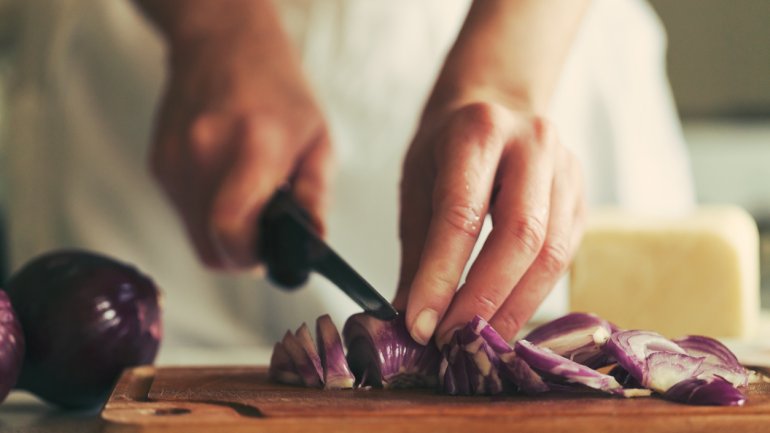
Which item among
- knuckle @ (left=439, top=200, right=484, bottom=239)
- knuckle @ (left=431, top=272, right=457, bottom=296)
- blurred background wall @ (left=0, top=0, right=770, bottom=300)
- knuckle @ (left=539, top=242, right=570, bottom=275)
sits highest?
blurred background wall @ (left=0, top=0, right=770, bottom=300)

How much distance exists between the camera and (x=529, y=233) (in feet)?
3.00

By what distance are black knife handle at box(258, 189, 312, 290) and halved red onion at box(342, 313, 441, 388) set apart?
388mm

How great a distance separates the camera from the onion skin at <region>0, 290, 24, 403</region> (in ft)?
2.73

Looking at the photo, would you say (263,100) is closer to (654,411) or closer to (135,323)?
(135,323)

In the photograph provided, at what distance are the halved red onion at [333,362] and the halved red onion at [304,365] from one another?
0.04ft

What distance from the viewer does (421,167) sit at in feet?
3.51

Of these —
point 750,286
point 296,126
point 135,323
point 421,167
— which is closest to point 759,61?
point 750,286

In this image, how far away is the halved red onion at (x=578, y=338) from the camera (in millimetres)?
872

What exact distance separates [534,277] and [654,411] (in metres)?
0.25

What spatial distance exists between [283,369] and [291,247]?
1.46 ft

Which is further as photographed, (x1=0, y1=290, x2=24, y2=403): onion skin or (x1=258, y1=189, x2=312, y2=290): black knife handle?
(x1=258, y1=189, x2=312, y2=290): black knife handle

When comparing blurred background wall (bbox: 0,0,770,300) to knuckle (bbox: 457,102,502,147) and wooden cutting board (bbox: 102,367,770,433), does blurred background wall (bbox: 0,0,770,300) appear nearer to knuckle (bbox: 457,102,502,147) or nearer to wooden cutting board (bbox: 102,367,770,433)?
knuckle (bbox: 457,102,502,147)

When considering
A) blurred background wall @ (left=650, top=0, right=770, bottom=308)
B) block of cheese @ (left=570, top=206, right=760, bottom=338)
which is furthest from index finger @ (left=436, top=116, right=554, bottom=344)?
blurred background wall @ (left=650, top=0, right=770, bottom=308)

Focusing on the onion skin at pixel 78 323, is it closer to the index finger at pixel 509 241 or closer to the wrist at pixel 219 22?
the index finger at pixel 509 241
